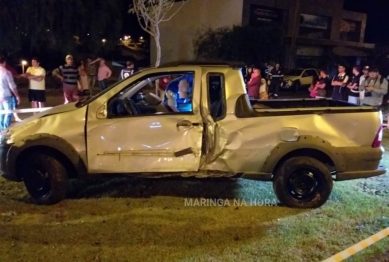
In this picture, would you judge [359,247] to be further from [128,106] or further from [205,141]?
[128,106]

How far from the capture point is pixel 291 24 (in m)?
29.8

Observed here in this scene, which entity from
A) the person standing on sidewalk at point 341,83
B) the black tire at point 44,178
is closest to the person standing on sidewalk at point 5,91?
the black tire at point 44,178

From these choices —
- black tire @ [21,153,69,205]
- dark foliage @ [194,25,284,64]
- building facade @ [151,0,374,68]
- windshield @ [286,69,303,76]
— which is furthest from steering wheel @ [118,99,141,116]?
building facade @ [151,0,374,68]

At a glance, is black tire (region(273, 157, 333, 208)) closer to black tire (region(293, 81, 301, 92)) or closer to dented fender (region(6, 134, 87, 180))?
dented fender (region(6, 134, 87, 180))

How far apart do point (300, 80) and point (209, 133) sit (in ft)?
65.9

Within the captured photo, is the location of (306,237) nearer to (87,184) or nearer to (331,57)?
(87,184)

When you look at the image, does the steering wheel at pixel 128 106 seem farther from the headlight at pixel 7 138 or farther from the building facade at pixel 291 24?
the building facade at pixel 291 24

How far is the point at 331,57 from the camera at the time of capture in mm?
32625

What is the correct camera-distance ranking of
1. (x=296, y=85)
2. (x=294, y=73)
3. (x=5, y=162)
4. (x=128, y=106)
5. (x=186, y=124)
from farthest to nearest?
(x=294, y=73) < (x=296, y=85) < (x=128, y=106) < (x=5, y=162) < (x=186, y=124)

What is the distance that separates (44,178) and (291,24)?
2645cm

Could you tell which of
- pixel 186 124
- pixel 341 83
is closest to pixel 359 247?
pixel 186 124

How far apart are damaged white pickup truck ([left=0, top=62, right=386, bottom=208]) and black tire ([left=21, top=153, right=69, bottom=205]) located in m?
0.01

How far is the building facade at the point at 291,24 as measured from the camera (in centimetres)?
2636

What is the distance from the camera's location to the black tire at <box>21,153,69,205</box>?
5.75 m
